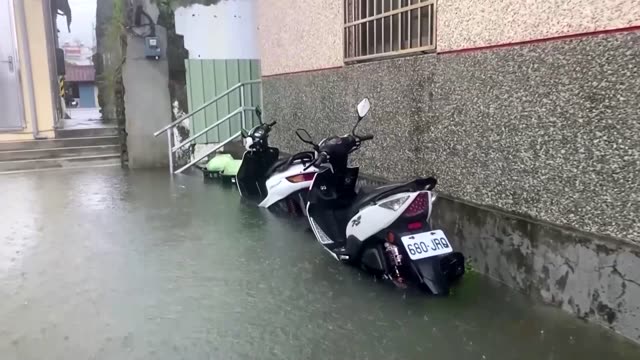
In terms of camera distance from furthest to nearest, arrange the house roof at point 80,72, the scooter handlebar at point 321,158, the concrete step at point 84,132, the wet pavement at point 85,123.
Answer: the house roof at point 80,72
the wet pavement at point 85,123
the concrete step at point 84,132
the scooter handlebar at point 321,158

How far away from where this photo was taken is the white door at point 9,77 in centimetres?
1068

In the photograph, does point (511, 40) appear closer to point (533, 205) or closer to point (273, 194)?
point (533, 205)

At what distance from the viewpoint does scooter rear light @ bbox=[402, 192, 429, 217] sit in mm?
3508

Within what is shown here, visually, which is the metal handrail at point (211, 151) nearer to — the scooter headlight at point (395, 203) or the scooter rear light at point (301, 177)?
the scooter rear light at point (301, 177)

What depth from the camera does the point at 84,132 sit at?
11414 mm

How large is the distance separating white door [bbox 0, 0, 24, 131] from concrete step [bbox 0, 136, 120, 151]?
0.57 m

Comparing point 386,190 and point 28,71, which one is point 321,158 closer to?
point 386,190

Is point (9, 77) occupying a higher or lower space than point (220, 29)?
lower

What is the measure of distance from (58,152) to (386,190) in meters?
8.89

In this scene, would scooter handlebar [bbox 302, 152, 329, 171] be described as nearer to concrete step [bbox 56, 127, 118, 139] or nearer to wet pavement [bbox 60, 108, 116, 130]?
concrete step [bbox 56, 127, 118, 139]

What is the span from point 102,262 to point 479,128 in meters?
3.23

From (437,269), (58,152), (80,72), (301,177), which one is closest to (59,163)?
(58,152)

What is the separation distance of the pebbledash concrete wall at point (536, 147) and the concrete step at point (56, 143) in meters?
8.00

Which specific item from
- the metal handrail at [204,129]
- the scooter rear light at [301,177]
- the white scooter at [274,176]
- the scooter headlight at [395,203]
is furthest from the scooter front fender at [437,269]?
the metal handrail at [204,129]
